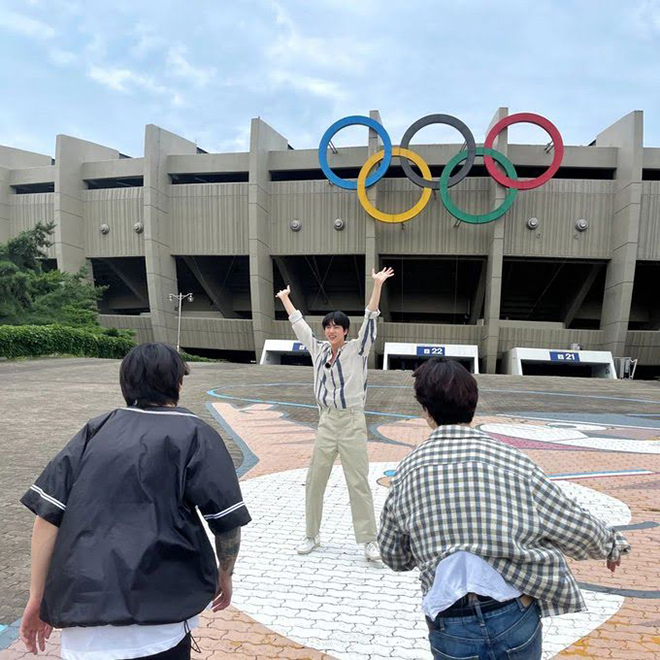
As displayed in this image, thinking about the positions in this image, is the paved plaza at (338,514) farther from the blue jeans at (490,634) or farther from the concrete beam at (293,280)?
the concrete beam at (293,280)

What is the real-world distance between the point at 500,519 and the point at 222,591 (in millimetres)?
1109

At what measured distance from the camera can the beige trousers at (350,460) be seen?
420cm

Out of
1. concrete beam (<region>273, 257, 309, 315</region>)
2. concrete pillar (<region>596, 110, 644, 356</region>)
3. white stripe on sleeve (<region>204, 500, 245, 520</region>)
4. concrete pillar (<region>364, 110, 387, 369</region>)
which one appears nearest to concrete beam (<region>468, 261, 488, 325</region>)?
concrete pillar (<region>364, 110, 387, 369</region>)

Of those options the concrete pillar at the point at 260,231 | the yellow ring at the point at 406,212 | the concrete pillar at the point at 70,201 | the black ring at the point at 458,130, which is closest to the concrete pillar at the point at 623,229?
the black ring at the point at 458,130

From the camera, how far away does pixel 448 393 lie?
1920mm

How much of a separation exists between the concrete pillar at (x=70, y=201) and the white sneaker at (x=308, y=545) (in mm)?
31525

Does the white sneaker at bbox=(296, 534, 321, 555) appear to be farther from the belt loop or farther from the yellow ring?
the yellow ring

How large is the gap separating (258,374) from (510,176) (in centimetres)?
1642

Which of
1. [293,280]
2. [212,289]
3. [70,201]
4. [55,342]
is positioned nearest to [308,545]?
[55,342]

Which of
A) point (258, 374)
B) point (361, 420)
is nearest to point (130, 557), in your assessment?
point (361, 420)

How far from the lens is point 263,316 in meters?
30.5

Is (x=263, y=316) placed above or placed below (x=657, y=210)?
below

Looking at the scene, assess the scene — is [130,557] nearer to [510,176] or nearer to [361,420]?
[361,420]

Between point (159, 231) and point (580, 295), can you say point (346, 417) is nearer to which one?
point (159, 231)
